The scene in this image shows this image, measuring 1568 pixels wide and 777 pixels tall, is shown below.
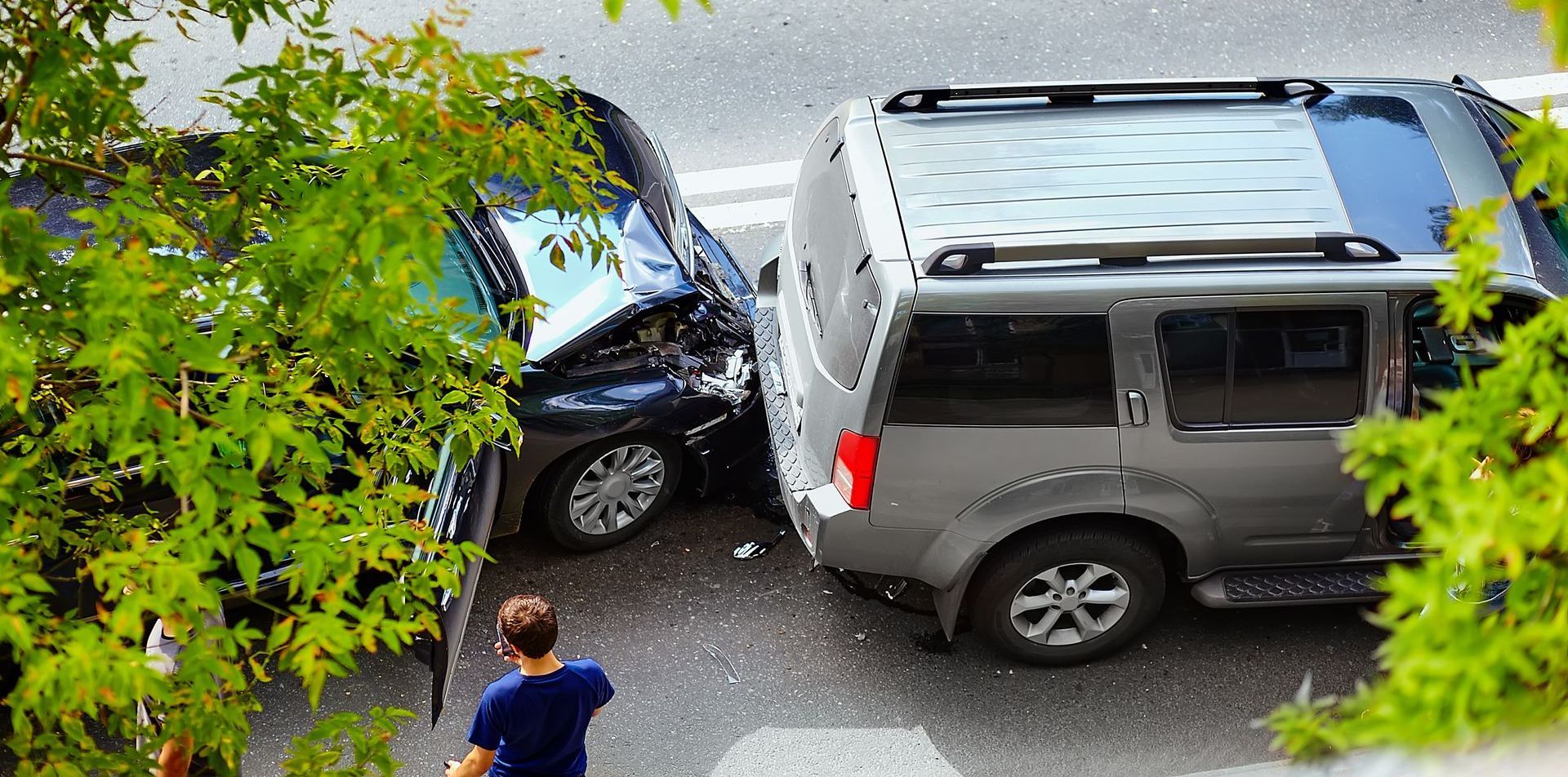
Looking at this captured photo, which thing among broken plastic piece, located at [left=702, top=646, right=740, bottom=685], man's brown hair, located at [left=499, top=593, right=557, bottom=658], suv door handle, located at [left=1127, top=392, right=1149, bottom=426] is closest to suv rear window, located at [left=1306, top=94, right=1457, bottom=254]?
suv door handle, located at [left=1127, top=392, right=1149, bottom=426]

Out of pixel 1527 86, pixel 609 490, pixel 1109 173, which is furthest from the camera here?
pixel 1527 86

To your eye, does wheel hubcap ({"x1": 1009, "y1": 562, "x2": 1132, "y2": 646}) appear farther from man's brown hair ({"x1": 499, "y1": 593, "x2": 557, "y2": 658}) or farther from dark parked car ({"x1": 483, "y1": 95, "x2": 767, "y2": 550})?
man's brown hair ({"x1": 499, "y1": 593, "x2": 557, "y2": 658})

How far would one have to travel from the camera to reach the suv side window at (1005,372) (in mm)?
4352

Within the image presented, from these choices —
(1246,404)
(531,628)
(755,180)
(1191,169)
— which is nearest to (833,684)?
(531,628)

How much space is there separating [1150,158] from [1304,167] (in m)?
0.57

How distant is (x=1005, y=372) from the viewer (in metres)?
4.43

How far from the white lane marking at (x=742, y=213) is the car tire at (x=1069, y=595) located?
334cm

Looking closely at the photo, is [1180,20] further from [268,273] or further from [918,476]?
[268,273]

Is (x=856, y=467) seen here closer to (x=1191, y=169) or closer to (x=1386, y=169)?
(x=1191, y=169)

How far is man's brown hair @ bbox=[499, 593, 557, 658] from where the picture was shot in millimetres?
4043

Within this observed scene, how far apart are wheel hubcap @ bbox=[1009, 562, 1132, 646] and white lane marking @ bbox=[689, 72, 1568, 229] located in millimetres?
3373

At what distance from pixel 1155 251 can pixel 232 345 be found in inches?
116

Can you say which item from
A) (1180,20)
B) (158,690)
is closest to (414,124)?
(158,690)

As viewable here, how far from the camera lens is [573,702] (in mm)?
4121
